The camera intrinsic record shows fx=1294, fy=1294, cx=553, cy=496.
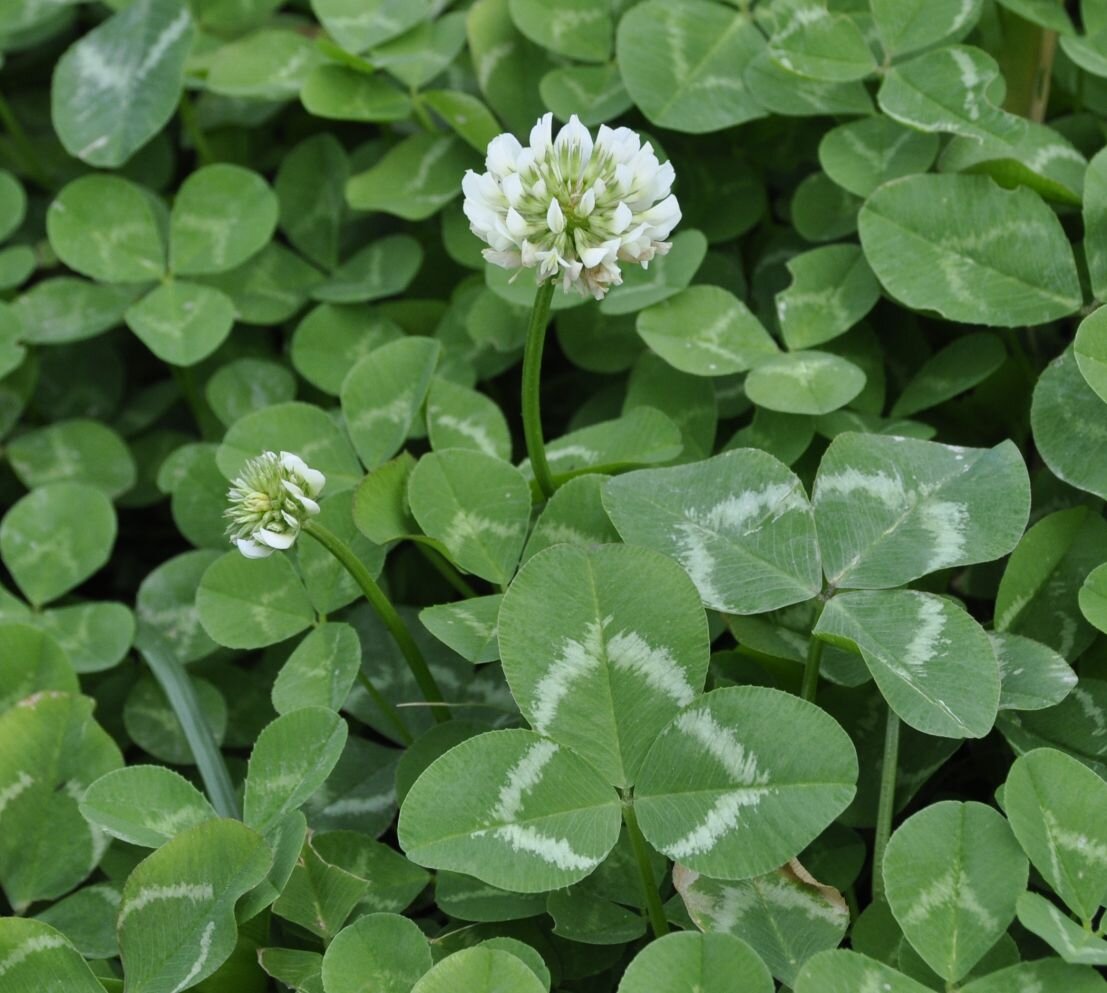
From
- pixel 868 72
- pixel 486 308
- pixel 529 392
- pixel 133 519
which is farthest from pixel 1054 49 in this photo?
pixel 133 519

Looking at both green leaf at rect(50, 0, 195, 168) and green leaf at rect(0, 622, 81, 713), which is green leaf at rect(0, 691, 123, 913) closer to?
green leaf at rect(0, 622, 81, 713)

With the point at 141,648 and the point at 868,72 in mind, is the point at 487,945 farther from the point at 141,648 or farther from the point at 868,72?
the point at 868,72

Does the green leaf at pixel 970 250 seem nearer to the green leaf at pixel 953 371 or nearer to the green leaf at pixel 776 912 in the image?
the green leaf at pixel 953 371

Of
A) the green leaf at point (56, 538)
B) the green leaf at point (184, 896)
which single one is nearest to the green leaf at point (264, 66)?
the green leaf at point (56, 538)

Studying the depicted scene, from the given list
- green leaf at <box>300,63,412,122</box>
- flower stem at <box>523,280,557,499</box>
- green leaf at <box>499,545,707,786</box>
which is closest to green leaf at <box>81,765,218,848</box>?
green leaf at <box>499,545,707,786</box>

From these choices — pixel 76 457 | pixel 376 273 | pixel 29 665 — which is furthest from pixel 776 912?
pixel 76 457
